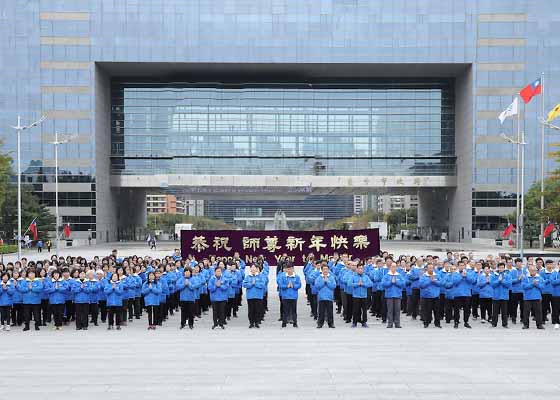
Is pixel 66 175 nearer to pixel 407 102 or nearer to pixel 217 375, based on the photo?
pixel 407 102

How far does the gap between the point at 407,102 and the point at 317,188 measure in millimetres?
13115

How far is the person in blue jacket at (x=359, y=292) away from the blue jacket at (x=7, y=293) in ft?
25.3

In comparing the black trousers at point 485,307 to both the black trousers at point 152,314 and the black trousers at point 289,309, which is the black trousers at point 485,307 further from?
the black trousers at point 152,314

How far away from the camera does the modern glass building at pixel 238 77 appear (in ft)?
196

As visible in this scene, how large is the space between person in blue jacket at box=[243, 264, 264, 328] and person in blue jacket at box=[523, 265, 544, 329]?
5.93 meters

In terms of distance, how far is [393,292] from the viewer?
14281 millimetres

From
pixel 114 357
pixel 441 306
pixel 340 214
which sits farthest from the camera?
pixel 340 214

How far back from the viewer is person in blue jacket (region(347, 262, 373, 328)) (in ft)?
47.4

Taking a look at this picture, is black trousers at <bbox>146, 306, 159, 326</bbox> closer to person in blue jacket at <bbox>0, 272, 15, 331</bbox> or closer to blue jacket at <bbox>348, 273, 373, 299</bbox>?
person in blue jacket at <bbox>0, 272, 15, 331</bbox>

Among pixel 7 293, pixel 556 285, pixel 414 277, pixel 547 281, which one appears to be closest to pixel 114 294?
pixel 7 293

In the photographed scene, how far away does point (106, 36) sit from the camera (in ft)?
197

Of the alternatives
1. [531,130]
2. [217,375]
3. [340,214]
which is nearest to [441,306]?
[217,375]

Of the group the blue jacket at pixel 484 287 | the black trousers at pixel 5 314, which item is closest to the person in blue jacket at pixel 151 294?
the black trousers at pixel 5 314

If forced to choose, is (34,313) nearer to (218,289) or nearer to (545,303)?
(218,289)
